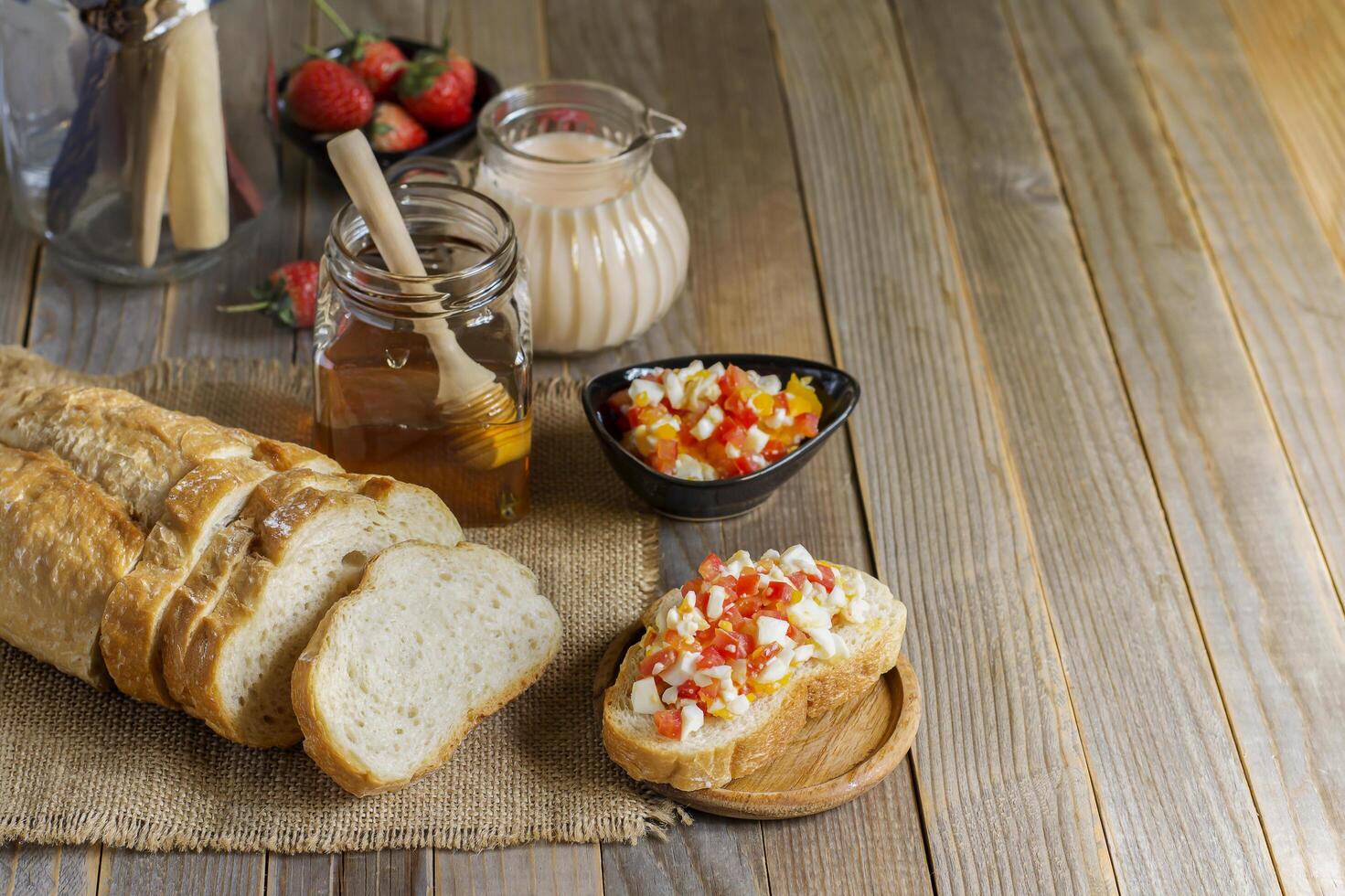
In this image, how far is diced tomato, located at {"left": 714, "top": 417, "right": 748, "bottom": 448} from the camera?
83.5 inches

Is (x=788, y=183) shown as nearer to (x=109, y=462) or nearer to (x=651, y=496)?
A: (x=651, y=496)

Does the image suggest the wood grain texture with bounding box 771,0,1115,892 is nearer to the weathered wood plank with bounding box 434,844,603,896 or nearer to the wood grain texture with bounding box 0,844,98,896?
the weathered wood plank with bounding box 434,844,603,896

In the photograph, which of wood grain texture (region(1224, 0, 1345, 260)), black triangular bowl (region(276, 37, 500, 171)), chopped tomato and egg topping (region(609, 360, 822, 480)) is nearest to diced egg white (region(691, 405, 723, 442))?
chopped tomato and egg topping (region(609, 360, 822, 480))

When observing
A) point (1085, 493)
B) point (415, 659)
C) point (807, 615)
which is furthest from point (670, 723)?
point (1085, 493)

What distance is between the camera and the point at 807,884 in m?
1.81

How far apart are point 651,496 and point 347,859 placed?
28.8 inches

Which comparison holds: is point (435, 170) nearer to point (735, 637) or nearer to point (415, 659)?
point (415, 659)

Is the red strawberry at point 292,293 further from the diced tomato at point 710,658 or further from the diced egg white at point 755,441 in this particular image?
the diced tomato at point 710,658

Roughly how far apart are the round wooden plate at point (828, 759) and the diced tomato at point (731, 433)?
362 mm

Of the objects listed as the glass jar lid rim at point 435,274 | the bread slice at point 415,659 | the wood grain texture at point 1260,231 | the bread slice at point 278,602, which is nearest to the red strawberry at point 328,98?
the glass jar lid rim at point 435,274

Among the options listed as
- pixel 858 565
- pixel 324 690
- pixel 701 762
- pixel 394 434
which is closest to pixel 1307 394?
pixel 858 565

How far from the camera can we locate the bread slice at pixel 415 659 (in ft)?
5.80

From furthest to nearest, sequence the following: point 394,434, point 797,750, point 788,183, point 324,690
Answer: point 788,183 → point 394,434 → point 797,750 → point 324,690

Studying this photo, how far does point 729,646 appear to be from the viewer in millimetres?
1827
